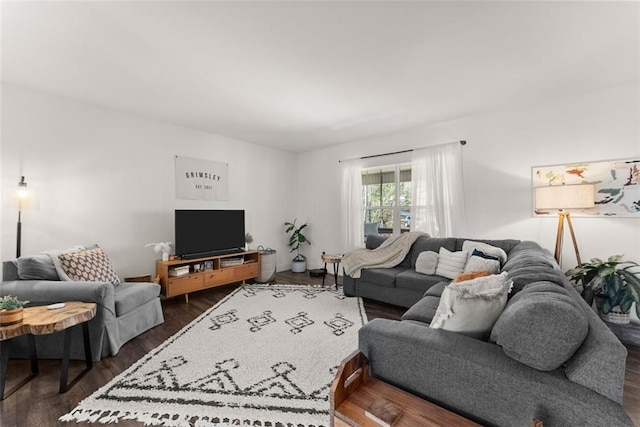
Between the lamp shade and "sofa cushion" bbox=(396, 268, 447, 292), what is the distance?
1364mm

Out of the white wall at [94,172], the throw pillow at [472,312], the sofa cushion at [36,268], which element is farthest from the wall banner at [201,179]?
the throw pillow at [472,312]

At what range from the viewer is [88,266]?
2.64 m

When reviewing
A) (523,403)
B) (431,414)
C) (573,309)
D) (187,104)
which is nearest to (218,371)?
(431,414)

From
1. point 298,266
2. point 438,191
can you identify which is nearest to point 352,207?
point 438,191

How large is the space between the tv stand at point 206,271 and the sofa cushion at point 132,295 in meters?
0.69

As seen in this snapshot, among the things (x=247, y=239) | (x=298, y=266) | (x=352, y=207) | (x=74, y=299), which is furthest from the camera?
(x=298, y=266)

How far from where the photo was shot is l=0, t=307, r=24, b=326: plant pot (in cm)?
173

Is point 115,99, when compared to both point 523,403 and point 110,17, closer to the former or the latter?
point 110,17

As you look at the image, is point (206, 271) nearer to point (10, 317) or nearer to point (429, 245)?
point (10, 317)

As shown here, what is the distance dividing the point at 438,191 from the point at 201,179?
365cm

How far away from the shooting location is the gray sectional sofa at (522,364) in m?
0.85

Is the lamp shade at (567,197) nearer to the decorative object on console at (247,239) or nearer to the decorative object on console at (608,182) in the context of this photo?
the decorative object on console at (608,182)

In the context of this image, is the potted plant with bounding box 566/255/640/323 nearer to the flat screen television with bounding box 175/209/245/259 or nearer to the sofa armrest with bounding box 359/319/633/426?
the sofa armrest with bounding box 359/319/633/426

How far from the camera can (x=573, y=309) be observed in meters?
0.95
